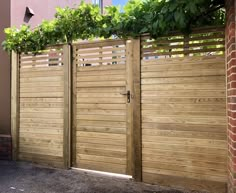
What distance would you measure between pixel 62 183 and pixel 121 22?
244 centimetres

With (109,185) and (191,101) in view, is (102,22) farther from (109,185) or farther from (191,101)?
(109,185)

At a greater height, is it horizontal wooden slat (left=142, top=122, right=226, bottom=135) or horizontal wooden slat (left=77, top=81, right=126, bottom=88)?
horizontal wooden slat (left=77, top=81, right=126, bottom=88)

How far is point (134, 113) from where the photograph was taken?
3.69 m

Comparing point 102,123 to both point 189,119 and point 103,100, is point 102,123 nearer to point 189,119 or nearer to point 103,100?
point 103,100

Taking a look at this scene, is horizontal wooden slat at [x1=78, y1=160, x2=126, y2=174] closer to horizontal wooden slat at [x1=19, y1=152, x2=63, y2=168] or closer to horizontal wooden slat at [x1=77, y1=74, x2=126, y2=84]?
horizontal wooden slat at [x1=19, y1=152, x2=63, y2=168]

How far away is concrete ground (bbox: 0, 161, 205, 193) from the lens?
132 inches

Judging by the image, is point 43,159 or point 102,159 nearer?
point 102,159

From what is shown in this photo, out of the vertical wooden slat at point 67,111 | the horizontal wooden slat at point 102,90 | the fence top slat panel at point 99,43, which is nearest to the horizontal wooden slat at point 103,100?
the horizontal wooden slat at point 102,90

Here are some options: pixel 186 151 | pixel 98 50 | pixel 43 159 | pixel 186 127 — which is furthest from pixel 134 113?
pixel 43 159

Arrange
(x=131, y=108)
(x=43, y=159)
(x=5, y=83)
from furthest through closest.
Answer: (x=5, y=83), (x=43, y=159), (x=131, y=108)

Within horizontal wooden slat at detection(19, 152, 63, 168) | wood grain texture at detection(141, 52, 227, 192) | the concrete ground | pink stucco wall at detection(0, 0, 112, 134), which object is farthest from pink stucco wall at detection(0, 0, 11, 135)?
wood grain texture at detection(141, 52, 227, 192)

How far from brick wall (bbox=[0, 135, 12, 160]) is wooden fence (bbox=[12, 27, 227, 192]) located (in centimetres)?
15

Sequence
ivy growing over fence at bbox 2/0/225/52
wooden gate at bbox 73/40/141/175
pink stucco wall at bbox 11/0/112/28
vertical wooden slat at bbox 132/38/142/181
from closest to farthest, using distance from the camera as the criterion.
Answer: ivy growing over fence at bbox 2/0/225/52 < vertical wooden slat at bbox 132/38/142/181 < wooden gate at bbox 73/40/141/175 < pink stucco wall at bbox 11/0/112/28

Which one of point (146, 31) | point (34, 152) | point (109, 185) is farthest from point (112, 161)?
point (146, 31)
